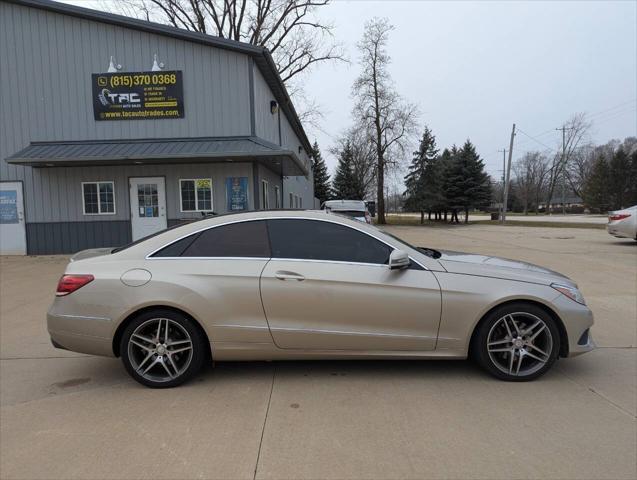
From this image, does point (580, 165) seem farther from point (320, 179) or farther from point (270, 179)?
point (270, 179)

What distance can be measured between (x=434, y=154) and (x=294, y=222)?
42.4m

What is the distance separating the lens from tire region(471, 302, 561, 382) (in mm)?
3615

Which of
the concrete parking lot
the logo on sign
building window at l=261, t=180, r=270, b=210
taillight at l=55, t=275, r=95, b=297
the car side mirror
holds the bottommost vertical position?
the concrete parking lot

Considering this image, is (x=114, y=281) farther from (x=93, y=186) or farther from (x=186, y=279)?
(x=93, y=186)

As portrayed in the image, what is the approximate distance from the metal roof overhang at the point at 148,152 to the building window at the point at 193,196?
743 millimetres

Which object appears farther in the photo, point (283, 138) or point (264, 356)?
point (283, 138)

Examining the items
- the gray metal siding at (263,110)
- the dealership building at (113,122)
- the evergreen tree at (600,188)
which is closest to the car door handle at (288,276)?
the dealership building at (113,122)

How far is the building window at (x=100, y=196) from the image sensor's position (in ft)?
44.6

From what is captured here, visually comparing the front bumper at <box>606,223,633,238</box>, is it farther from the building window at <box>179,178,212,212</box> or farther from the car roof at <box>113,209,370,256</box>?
the car roof at <box>113,209,370,256</box>

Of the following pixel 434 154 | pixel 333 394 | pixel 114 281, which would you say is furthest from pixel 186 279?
pixel 434 154

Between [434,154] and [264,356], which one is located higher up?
[434,154]

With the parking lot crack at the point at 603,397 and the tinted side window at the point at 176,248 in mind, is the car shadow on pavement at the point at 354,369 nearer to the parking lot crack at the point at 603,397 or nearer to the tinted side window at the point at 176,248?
the parking lot crack at the point at 603,397

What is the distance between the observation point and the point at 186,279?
141 inches

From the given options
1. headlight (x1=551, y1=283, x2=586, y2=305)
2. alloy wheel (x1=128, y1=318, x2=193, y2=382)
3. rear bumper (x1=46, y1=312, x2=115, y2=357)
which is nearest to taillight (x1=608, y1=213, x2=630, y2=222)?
headlight (x1=551, y1=283, x2=586, y2=305)
